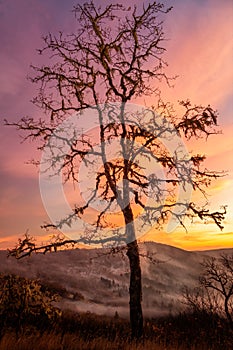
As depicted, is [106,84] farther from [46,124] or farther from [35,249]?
[35,249]

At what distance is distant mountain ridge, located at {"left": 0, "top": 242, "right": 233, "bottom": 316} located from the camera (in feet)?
106

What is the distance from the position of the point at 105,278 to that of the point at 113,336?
932 inches

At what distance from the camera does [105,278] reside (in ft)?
131

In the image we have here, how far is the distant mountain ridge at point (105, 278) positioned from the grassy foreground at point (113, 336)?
24.4 ft

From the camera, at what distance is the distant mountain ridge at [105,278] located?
32312 millimetres

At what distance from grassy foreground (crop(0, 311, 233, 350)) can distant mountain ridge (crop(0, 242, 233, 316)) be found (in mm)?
7443

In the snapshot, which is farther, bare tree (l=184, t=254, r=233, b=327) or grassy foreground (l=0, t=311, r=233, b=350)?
bare tree (l=184, t=254, r=233, b=327)

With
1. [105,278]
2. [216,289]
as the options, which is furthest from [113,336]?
[105,278]

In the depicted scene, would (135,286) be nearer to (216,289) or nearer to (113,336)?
(113,336)

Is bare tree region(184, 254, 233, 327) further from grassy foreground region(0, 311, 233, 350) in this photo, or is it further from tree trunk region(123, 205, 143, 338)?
tree trunk region(123, 205, 143, 338)

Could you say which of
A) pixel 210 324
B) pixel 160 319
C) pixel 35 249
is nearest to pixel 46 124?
pixel 35 249

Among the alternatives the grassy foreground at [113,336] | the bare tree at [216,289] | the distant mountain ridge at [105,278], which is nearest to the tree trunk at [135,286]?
the grassy foreground at [113,336]

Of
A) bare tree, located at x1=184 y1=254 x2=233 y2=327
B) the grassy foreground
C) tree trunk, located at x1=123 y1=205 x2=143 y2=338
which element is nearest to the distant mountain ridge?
the grassy foreground

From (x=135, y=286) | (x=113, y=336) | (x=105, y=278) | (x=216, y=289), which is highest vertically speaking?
(x=105, y=278)
